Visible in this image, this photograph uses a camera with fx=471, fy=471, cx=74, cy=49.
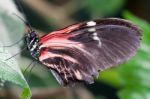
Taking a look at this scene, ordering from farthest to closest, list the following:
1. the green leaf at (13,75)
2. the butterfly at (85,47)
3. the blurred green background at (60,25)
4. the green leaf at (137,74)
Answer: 1. the green leaf at (137,74)
2. the blurred green background at (60,25)
3. the butterfly at (85,47)
4. the green leaf at (13,75)

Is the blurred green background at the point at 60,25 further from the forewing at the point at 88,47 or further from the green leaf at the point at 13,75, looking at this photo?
the forewing at the point at 88,47

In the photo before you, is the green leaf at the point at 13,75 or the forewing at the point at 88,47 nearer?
the green leaf at the point at 13,75

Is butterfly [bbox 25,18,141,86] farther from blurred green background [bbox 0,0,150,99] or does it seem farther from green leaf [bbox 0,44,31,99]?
green leaf [bbox 0,44,31,99]

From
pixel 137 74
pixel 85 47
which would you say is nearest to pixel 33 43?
pixel 85 47

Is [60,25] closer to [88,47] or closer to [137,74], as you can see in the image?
[137,74]

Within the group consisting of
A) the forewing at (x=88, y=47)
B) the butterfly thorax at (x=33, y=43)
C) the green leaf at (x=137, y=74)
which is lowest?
the green leaf at (x=137, y=74)

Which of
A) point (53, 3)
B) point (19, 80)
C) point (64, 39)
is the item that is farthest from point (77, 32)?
point (53, 3)

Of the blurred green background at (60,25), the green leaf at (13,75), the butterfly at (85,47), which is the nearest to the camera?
the green leaf at (13,75)

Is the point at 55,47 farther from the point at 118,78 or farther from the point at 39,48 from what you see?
the point at 118,78

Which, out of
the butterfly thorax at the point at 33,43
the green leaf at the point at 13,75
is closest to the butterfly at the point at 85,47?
the butterfly thorax at the point at 33,43
